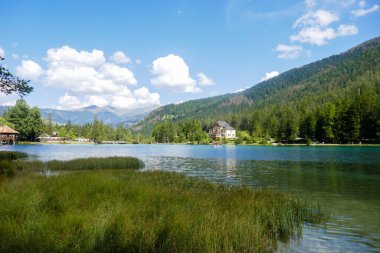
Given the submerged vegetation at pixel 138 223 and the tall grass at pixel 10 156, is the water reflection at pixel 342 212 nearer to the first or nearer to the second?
the submerged vegetation at pixel 138 223

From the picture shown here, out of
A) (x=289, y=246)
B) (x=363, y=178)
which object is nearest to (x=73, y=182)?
(x=289, y=246)

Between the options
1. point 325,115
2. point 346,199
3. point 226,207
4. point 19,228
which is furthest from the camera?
point 325,115

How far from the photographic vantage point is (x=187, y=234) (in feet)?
27.5

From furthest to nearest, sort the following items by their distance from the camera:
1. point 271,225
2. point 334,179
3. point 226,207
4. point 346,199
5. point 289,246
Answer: point 334,179 < point 346,199 < point 226,207 < point 271,225 < point 289,246

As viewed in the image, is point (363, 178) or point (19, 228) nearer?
point (19, 228)

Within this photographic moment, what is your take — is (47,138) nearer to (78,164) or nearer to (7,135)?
Result: (7,135)

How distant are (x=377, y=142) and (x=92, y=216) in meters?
114

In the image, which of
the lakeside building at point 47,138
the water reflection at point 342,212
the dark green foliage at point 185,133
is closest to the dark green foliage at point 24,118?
the lakeside building at point 47,138

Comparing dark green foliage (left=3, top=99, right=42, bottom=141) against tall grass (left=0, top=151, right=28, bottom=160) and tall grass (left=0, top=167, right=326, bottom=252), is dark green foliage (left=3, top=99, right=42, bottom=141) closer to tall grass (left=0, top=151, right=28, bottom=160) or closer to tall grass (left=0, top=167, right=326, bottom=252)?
tall grass (left=0, top=151, right=28, bottom=160)

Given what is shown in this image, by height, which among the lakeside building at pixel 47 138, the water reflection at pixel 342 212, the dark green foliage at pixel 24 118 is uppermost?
the dark green foliage at pixel 24 118

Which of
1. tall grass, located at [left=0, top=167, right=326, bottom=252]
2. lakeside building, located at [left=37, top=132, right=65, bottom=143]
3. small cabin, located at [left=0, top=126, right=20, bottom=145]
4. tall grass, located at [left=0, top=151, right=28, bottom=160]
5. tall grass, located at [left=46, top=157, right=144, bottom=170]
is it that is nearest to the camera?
tall grass, located at [left=0, top=167, right=326, bottom=252]

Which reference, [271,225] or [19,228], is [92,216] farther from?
[271,225]

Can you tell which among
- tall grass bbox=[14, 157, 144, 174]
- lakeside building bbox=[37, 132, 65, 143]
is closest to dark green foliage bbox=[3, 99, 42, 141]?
lakeside building bbox=[37, 132, 65, 143]

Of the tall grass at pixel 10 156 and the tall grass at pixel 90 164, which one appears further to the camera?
the tall grass at pixel 10 156
